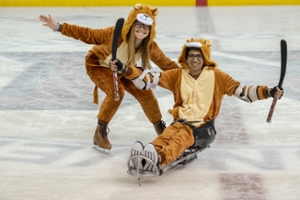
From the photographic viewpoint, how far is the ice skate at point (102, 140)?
4141 millimetres

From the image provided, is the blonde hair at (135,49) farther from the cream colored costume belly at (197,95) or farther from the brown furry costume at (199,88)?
the cream colored costume belly at (197,95)

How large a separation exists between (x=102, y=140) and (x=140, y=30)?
0.75 metres

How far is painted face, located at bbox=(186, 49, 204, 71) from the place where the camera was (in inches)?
151

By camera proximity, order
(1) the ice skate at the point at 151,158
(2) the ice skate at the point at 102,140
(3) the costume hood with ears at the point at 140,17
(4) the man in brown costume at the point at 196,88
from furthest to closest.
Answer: (2) the ice skate at the point at 102,140 < (3) the costume hood with ears at the point at 140,17 < (4) the man in brown costume at the point at 196,88 < (1) the ice skate at the point at 151,158

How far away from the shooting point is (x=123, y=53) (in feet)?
13.3

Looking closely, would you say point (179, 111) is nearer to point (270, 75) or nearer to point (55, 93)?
point (55, 93)

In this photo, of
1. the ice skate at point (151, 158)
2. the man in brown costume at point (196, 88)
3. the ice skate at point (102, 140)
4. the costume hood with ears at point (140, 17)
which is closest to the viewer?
the ice skate at point (151, 158)

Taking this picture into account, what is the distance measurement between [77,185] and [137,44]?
100cm

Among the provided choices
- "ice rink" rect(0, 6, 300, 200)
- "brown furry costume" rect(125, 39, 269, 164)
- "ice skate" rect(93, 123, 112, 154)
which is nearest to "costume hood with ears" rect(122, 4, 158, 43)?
"brown furry costume" rect(125, 39, 269, 164)

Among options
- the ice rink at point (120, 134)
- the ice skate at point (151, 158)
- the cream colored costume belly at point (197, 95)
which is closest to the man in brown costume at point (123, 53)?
the ice rink at point (120, 134)

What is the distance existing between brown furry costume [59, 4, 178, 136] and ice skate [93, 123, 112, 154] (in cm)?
4

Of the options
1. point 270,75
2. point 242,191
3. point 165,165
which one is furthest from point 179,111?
point 270,75

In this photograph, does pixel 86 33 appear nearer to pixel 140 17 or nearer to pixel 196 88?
pixel 140 17

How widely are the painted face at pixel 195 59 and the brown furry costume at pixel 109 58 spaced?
327 mm
